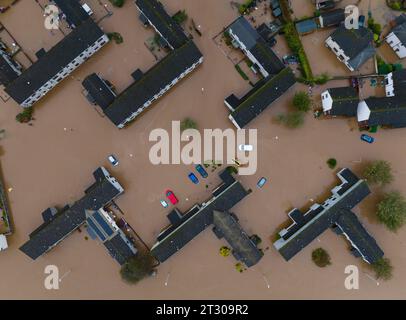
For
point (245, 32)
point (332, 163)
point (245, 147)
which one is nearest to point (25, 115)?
point (245, 147)

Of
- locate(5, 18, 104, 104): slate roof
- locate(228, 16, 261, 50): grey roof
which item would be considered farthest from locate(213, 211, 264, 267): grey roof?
locate(5, 18, 104, 104): slate roof

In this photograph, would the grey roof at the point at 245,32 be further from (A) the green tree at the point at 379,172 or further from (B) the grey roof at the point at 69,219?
(B) the grey roof at the point at 69,219

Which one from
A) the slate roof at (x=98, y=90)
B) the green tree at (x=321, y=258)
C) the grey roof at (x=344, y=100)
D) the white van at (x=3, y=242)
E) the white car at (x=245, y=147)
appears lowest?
the green tree at (x=321, y=258)

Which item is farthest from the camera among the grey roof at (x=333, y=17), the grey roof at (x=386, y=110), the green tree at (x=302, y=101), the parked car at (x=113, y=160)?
the parked car at (x=113, y=160)

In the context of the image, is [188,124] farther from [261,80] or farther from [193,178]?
[261,80]

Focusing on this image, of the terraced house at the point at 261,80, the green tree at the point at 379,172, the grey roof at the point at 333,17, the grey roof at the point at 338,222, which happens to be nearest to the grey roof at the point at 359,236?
the grey roof at the point at 338,222
